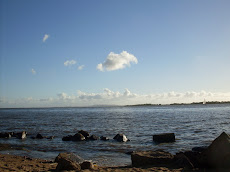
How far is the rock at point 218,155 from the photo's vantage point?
9.52 m

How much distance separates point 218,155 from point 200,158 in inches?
39.3

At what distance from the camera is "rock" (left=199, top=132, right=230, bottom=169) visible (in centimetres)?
952

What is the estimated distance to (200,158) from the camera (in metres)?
10.5

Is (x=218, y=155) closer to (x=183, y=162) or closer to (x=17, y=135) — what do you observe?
(x=183, y=162)

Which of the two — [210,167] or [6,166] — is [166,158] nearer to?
[210,167]

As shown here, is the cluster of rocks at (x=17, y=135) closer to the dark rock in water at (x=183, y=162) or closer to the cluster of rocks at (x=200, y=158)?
the cluster of rocks at (x=200, y=158)

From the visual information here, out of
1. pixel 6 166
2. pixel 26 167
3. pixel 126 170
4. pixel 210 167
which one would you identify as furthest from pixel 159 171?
pixel 6 166

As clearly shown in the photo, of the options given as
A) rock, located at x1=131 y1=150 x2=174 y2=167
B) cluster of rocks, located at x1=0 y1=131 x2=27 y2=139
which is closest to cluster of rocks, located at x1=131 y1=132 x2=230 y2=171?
rock, located at x1=131 y1=150 x2=174 y2=167

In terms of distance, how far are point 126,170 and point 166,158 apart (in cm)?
261

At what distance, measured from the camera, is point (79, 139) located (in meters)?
22.2

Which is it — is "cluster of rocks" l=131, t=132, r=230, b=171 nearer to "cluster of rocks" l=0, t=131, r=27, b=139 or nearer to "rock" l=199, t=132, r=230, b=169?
"rock" l=199, t=132, r=230, b=169

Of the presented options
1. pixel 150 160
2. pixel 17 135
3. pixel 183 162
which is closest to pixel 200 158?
pixel 183 162

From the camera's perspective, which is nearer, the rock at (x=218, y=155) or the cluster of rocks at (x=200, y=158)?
the rock at (x=218, y=155)

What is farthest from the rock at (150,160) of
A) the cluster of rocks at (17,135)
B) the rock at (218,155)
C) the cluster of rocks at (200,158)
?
the cluster of rocks at (17,135)
